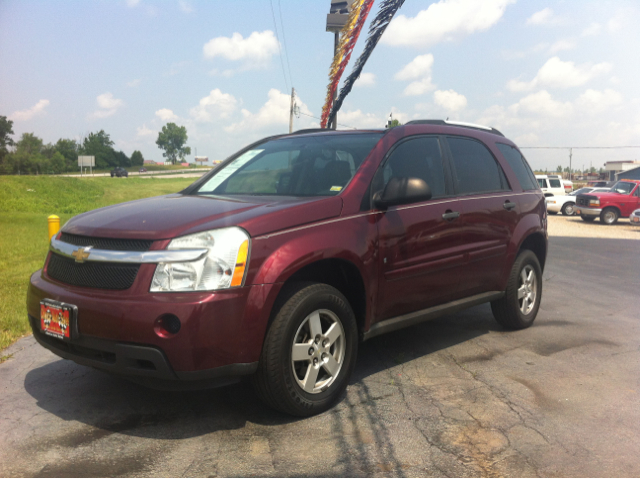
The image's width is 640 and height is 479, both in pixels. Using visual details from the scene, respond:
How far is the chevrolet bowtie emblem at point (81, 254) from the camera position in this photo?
3398 mm

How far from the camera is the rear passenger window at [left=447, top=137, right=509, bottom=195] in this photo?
5.04 meters

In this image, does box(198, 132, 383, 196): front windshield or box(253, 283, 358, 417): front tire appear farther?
box(198, 132, 383, 196): front windshield

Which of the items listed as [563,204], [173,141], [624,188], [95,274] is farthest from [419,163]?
[173,141]

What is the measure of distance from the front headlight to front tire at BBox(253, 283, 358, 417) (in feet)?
1.36

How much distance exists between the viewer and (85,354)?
337 cm

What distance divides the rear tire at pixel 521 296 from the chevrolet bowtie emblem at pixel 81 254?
3.86 meters

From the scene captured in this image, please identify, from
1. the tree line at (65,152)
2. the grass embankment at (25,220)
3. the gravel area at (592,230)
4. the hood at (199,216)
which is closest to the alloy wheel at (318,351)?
the hood at (199,216)

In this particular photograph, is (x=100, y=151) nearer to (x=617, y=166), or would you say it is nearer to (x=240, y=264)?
(x=617, y=166)

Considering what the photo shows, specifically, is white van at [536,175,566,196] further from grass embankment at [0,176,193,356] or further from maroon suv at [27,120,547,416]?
maroon suv at [27,120,547,416]

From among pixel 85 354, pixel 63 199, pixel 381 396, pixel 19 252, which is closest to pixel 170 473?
pixel 85 354

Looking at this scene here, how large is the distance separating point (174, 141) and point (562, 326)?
170 meters

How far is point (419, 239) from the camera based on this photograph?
4359 millimetres

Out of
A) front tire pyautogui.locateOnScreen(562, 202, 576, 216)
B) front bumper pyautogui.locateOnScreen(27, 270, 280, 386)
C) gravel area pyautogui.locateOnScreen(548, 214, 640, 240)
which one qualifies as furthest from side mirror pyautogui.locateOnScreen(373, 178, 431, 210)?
front tire pyautogui.locateOnScreen(562, 202, 576, 216)

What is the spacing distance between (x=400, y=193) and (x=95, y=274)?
6.72 feet
